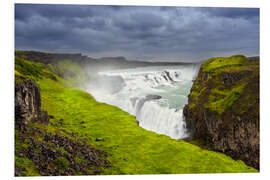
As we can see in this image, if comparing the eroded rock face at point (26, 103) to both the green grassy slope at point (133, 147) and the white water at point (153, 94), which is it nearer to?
the green grassy slope at point (133, 147)

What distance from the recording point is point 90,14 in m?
8.75

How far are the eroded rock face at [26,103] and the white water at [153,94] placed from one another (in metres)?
5.92

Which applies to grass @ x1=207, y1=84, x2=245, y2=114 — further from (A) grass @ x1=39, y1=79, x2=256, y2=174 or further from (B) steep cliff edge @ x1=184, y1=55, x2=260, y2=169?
(A) grass @ x1=39, y1=79, x2=256, y2=174

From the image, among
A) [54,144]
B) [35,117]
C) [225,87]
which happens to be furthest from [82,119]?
[225,87]

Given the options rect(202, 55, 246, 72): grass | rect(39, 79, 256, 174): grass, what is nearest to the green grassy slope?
rect(39, 79, 256, 174): grass

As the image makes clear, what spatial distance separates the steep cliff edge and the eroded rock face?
816 centimetres

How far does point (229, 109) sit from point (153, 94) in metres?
12.5

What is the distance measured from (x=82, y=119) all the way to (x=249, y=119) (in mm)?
8208

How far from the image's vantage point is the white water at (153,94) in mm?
14476

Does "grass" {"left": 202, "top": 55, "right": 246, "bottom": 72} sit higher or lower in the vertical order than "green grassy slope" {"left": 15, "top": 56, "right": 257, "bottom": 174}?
higher

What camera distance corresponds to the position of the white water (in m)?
14.5

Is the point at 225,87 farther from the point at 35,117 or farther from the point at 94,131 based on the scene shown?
the point at 35,117

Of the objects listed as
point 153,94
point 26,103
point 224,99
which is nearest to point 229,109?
point 224,99

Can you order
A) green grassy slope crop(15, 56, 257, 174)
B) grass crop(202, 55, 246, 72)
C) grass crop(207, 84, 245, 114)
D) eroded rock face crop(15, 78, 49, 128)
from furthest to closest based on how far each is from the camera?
grass crop(207, 84, 245, 114), grass crop(202, 55, 246, 72), green grassy slope crop(15, 56, 257, 174), eroded rock face crop(15, 78, 49, 128)
